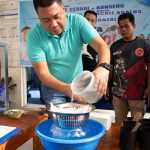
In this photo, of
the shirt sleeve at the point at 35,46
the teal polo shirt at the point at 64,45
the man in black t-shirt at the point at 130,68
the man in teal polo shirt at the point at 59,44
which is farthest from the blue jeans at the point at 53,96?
the man in black t-shirt at the point at 130,68

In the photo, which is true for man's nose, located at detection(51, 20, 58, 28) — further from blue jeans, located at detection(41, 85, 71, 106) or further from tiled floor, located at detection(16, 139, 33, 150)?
tiled floor, located at detection(16, 139, 33, 150)

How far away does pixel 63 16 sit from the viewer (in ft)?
4.52

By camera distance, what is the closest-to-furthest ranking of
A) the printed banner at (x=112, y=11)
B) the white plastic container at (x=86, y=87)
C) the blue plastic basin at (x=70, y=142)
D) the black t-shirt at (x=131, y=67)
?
the blue plastic basin at (x=70, y=142) → the white plastic container at (x=86, y=87) → the black t-shirt at (x=131, y=67) → the printed banner at (x=112, y=11)

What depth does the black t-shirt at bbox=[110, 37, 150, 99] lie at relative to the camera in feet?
8.08

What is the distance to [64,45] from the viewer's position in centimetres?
148

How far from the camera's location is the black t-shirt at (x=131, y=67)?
246cm

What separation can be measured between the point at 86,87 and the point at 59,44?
1.86 feet

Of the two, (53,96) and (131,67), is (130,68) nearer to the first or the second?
(131,67)

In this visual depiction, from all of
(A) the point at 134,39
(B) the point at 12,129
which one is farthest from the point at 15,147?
(A) the point at 134,39

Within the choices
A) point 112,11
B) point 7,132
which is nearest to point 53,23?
point 7,132

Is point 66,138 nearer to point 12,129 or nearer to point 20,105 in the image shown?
point 12,129

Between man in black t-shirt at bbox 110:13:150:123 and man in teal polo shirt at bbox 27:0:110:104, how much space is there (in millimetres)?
1087

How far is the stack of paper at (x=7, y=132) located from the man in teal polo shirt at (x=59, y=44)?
12.5 inches

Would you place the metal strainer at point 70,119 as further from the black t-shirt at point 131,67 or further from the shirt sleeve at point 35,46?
the black t-shirt at point 131,67
